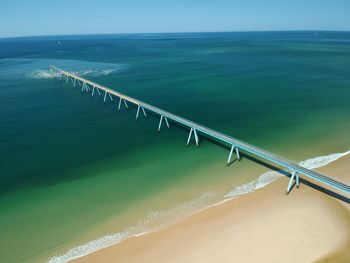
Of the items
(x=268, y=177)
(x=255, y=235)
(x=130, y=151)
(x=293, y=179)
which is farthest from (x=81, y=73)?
(x=255, y=235)

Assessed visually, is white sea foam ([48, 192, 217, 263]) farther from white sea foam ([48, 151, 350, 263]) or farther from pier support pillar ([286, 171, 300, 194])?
pier support pillar ([286, 171, 300, 194])

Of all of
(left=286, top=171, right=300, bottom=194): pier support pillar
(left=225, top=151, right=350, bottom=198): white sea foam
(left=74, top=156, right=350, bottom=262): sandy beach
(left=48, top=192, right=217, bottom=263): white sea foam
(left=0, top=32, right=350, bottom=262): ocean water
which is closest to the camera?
(left=74, top=156, right=350, bottom=262): sandy beach

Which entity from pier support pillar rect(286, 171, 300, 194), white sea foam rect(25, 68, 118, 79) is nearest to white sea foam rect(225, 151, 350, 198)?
pier support pillar rect(286, 171, 300, 194)

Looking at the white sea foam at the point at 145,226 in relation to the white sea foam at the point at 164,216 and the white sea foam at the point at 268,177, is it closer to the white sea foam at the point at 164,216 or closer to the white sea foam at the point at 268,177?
the white sea foam at the point at 164,216

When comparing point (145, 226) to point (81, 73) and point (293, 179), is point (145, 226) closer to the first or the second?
point (293, 179)

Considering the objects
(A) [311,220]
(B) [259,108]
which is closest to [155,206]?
(A) [311,220]

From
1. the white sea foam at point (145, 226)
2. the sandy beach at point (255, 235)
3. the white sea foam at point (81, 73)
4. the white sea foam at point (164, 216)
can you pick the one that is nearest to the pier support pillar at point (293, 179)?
the sandy beach at point (255, 235)

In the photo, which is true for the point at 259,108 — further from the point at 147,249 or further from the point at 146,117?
the point at 147,249
